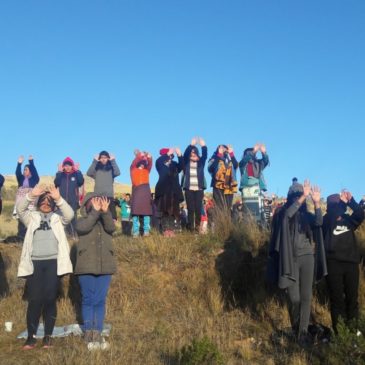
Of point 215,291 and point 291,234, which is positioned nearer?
point 291,234

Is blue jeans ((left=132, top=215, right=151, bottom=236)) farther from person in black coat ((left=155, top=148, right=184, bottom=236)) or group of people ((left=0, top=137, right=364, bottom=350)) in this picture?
group of people ((left=0, top=137, right=364, bottom=350))

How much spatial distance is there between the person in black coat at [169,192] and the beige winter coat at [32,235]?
3.90 m

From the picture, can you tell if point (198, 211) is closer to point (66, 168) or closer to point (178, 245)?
point (178, 245)

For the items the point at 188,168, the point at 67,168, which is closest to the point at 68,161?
the point at 67,168

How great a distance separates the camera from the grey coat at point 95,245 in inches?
278

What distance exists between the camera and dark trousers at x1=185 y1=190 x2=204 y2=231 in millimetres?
10930

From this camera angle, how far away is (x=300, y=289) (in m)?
6.99

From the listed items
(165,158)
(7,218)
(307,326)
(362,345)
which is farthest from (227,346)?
(7,218)

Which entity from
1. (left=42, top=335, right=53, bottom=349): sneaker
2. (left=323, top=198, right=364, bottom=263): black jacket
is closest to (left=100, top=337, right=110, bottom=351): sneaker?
(left=42, top=335, right=53, bottom=349): sneaker

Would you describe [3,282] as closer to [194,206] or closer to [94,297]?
[94,297]

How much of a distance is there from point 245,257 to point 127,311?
2.37 metres

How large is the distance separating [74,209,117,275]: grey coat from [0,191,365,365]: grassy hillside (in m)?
0.97

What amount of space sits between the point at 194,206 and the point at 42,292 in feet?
15.4

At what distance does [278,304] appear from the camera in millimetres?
8578
